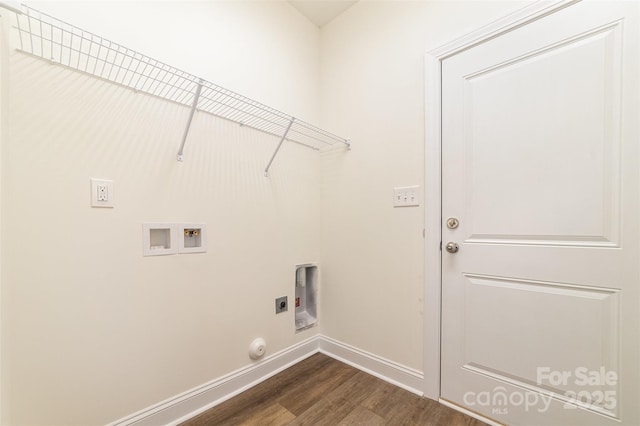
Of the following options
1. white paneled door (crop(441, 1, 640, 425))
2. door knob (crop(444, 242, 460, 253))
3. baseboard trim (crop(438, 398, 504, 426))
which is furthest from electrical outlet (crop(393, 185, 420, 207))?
baseboard trim (crop(438, 398, 504, 426))

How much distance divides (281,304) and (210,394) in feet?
2.00

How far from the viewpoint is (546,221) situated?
1180 millimetres

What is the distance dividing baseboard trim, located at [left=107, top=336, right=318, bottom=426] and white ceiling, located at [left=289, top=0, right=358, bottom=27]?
2.46 metres

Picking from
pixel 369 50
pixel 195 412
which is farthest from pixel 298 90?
pixel 195 412

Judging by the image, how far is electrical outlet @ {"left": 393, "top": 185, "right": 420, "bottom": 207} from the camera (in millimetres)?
1561

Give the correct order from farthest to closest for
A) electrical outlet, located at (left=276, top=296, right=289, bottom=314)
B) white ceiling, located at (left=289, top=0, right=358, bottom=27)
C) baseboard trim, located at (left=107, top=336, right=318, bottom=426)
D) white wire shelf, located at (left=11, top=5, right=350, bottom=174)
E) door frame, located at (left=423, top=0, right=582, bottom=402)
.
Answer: white ceiling, located at (left=289, top=0, right=358, bottom=27) < electrical outlet, located at (left=276, top=296, right=289, bottom=314) < door frame, located at (left=423, top=0, right=582, bottom=402) < baseboard trim, located at (left=107, top=336, right=318, bottom=426) < white wire shelf, located at (left=11, top=5, right=350, bottom=174)

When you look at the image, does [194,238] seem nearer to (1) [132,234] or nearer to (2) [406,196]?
(1) [132,234]

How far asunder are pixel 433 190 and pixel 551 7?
929 millimetres

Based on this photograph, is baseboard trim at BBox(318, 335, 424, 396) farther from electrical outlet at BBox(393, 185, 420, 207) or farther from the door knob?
electrical outlet at BBox(393, 185, 420, 207)

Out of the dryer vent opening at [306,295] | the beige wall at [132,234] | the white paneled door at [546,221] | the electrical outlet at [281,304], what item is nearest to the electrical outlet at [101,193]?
the beige wall at [132,234]

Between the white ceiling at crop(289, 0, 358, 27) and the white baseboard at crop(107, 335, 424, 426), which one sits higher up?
the white ceiling at crop(289, 0, 358, 27)

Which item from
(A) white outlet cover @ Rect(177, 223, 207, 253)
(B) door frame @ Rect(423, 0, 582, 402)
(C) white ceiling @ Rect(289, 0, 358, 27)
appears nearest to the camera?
(A) white outlet cover @ Rect(177, 223, 207, 253)

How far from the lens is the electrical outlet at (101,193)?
108 centimetres

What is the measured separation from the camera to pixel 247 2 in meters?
1.64
